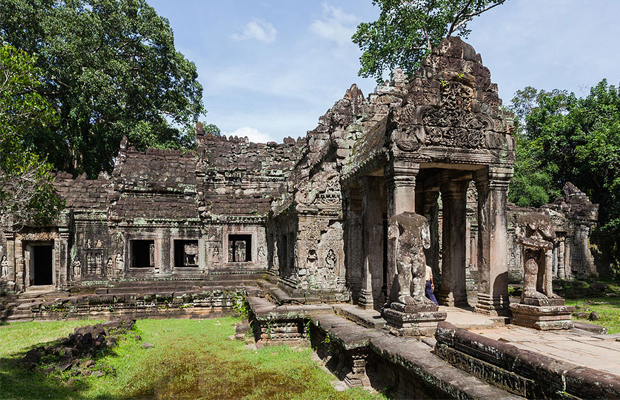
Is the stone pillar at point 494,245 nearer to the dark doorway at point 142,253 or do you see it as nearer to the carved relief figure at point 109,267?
the carved relief figure at point 109,267

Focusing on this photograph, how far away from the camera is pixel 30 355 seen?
7.45 m

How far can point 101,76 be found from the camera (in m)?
22.9

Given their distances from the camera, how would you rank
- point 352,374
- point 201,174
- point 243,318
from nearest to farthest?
point 352,374, point 243,318, point 201,174

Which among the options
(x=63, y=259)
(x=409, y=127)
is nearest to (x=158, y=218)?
(x=63, y=259)

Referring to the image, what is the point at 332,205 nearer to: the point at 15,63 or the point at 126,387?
the point at 126,387

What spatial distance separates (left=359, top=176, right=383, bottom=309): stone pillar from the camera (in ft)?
29.2

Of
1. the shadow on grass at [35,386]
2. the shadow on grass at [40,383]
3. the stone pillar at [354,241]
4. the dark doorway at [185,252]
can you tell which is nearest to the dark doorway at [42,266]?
the dark doorway at [185,252]

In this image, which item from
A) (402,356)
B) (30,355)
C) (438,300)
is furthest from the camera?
(438,300)

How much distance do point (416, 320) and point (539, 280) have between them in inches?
95.7

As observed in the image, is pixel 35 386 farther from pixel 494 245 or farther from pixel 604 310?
pixel 604 310

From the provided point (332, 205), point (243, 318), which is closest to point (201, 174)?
point (243, 318)

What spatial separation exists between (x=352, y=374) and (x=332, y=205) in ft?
15.1

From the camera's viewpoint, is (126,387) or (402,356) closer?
(402,356)

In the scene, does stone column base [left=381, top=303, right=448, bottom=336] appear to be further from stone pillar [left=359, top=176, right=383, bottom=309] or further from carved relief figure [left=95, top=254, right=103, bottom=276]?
carved relief figure [left=95, top=254, right=103, bottom=276]
